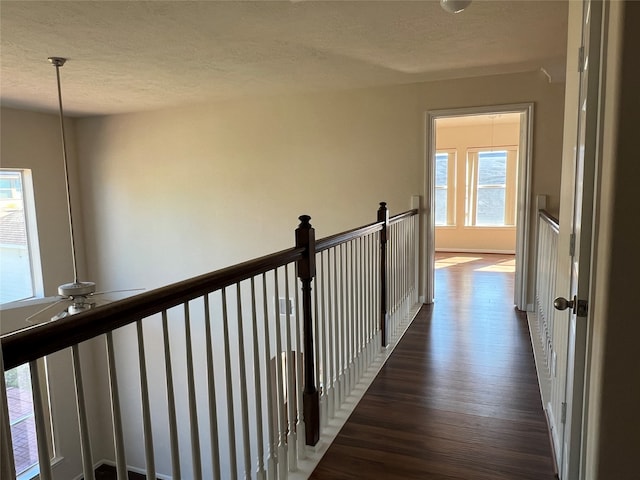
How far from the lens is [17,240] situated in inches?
217

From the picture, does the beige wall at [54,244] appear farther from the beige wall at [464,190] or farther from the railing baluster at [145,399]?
the beige wall at [464,190]

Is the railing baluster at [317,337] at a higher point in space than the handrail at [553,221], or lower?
lower

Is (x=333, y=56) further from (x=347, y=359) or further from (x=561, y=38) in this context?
(x=347, y=359)

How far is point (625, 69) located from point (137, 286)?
611 centimetres

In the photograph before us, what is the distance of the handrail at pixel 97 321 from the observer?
860 mm

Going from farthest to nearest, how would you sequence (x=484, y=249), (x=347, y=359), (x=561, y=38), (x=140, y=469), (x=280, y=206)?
1. (x=484, y=249)
2. (x=140, y=469)
3. (x=280, y=206)
4. (x=561, y=38)
5. (x=347, y=359)

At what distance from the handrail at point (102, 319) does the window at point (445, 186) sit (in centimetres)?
714

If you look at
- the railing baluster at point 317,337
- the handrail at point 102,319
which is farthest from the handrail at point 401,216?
the handrail at point 102,319

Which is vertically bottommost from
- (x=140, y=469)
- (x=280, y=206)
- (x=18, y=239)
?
(x=140, y=469)

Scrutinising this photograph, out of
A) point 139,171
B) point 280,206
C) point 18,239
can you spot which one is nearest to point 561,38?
point 280,206

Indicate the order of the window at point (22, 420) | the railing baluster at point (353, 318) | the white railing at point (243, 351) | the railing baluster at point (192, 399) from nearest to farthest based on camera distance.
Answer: the white railing at point (243, 351) → the railing baluster at point (192, 399) → the railing baluster at point (353, 318) → the window at point (22, 420)

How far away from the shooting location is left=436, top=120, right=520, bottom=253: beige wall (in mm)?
7789

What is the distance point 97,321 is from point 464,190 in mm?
7871

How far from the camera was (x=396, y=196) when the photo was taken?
4707 mm
